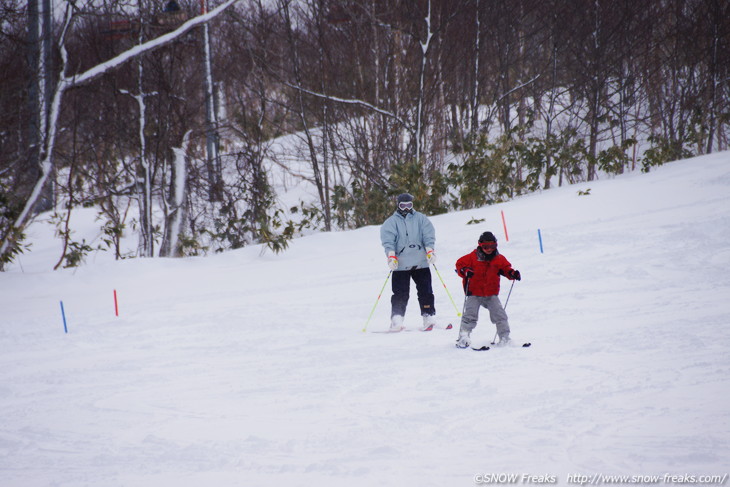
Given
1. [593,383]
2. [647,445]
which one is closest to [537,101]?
[593,383]

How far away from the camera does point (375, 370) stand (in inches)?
213

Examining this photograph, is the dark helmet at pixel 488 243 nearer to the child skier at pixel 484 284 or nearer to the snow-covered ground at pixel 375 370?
the child skier at pixel 484 284

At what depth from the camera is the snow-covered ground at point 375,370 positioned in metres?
3.67

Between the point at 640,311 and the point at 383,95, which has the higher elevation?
the point at 383,95

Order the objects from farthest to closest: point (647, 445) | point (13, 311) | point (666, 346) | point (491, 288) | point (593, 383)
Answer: point (13, 311) → point (491, 288) → point (666, 346) → point (593, 383) → point (647, 445)

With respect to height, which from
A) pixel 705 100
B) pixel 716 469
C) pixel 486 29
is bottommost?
pixel 716 469

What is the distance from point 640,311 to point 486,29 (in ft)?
35.2

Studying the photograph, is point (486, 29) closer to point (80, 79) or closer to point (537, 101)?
point (537, 101)

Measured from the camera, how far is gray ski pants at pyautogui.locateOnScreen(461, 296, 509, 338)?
229 inches

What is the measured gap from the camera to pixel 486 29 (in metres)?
15.4

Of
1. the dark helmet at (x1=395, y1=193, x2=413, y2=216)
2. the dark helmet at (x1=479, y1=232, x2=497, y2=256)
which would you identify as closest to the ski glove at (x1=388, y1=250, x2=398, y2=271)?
the dark helmet at (x1=395, y1=193, x2=413, y2=216)

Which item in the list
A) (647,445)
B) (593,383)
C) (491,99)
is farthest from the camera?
(491,99)

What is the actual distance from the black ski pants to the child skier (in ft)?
3.03

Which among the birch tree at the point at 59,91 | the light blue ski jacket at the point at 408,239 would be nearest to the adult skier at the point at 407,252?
the light blue ski jacket at the point at 408,239
